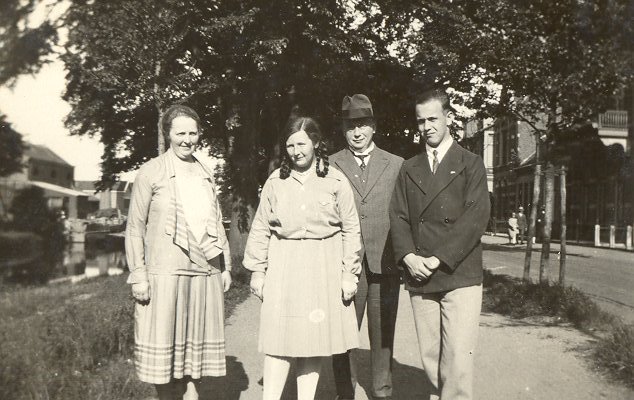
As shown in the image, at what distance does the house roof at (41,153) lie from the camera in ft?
11.6

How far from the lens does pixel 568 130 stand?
846 cm

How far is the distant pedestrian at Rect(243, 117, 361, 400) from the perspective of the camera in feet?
12.3

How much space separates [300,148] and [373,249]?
3.22 feet

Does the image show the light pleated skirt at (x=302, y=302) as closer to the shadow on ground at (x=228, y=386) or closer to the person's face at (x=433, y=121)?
the person's face at (x=433, y=121)

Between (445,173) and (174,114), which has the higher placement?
(174,114)

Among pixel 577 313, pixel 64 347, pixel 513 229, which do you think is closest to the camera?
pixel 64 347

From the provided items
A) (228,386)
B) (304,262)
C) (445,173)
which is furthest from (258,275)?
(228,386)

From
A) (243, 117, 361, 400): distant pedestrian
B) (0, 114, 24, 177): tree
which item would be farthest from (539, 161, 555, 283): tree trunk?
(0, 114, 24, 177): tree

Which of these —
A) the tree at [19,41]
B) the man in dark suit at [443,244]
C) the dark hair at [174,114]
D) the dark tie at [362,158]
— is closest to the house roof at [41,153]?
the tree at [19,41]

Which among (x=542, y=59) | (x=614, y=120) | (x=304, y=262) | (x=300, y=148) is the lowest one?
(x=304, y=262)

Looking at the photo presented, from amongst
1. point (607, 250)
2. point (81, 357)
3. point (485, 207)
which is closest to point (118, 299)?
point (81, 357)

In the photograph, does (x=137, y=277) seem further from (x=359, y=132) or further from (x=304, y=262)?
(x=359, y=132)

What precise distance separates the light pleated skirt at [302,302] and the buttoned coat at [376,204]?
1.94ft

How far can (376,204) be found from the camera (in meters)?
4.40
